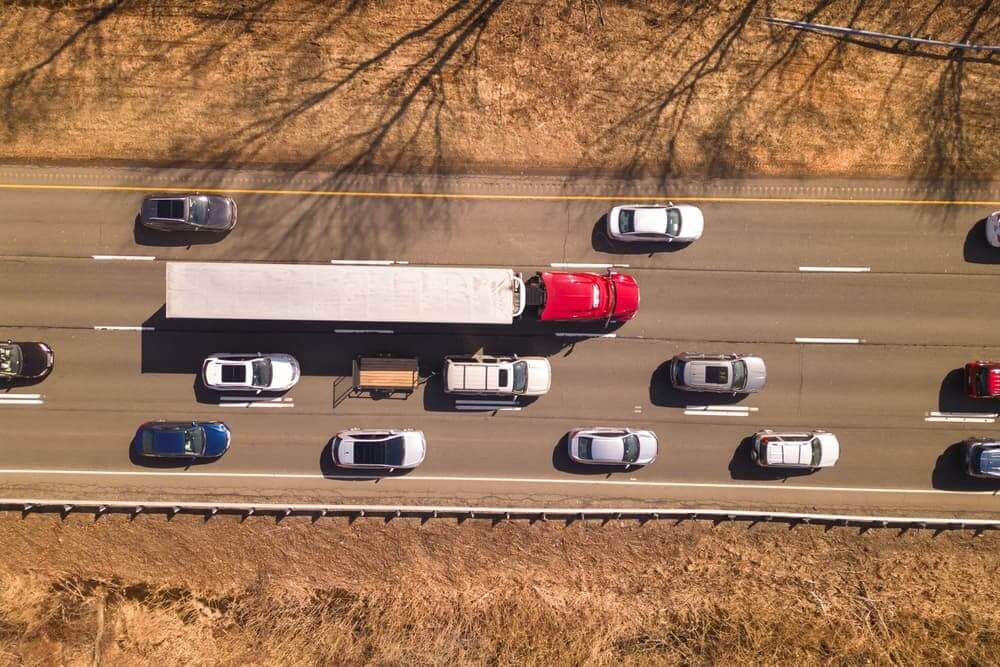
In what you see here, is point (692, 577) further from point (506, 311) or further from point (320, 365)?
point (320, 365)

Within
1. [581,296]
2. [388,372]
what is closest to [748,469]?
[581,296]

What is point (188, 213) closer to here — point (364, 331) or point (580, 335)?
point (364, 331)

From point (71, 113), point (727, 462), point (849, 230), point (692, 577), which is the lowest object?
point (692, 577)

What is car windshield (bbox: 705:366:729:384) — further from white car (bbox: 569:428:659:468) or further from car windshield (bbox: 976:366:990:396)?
car windshield (bbox: 976:366:990:396)

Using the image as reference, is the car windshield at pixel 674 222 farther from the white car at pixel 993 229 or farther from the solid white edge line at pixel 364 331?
the white car at pixel 993 229

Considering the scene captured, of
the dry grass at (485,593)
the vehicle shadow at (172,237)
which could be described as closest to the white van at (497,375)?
the dry grass at (485,593)

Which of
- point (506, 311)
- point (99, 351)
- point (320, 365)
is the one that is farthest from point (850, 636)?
point (99, 351)

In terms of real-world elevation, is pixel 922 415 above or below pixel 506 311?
below
